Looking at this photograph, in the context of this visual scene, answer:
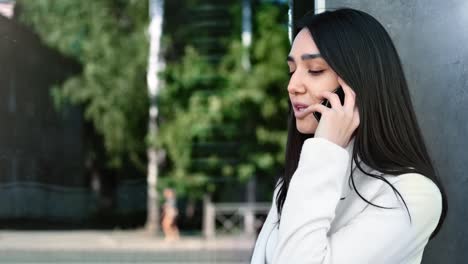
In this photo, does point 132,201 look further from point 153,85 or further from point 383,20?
point 383,20

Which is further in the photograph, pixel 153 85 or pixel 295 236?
pixel 153 85

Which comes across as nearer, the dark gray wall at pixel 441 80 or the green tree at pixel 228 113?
the dark gray wall at pixel 441 80

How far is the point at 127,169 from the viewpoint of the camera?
10305 mm

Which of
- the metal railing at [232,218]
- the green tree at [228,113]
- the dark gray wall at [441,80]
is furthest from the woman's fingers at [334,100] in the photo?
the metal railing at [232,218]

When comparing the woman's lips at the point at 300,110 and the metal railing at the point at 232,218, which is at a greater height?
the woman's lips at the point at 300,110

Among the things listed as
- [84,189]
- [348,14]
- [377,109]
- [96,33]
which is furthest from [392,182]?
[84,189]

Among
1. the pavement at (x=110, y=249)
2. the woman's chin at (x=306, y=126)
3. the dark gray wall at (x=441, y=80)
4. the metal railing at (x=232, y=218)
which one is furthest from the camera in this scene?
the metal railing at (x=232, y=218)

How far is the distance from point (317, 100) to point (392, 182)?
148 mm

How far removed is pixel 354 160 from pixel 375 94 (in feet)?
0.32

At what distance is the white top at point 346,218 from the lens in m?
0.88

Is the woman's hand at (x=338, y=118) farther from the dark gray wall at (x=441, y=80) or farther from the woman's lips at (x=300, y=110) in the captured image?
the dark gray wall at (x=441, y=80)

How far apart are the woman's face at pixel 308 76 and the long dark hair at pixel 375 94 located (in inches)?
0.5

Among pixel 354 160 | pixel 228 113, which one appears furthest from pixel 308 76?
pixel 228 113

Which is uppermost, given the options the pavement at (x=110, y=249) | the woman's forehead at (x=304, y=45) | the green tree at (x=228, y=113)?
the woman's forehead at (x=304, y=45)
